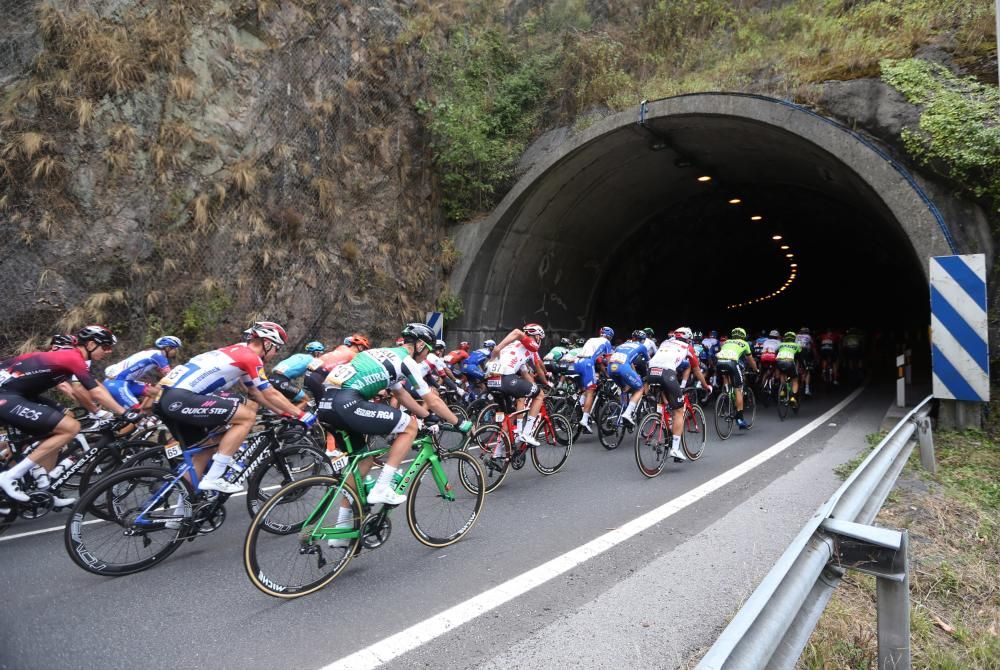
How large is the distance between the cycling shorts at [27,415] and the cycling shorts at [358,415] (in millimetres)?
2720

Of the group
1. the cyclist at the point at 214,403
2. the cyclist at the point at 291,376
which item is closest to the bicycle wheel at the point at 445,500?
the cyclist at the point at 214,403

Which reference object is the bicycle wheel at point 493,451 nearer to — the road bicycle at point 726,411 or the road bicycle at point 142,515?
the road bicycle at point 142,515

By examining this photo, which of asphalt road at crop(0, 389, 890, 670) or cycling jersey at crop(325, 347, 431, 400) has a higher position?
cycling jersey at crop(325, 347, 431, 400)

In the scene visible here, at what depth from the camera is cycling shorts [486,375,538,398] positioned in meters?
6.84

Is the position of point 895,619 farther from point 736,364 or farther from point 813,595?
point 736,364

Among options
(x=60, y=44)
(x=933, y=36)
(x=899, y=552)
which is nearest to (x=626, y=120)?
(x=933, y=36)

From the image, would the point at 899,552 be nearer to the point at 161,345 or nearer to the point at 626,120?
the point at 161,345

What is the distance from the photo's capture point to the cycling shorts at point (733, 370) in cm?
954

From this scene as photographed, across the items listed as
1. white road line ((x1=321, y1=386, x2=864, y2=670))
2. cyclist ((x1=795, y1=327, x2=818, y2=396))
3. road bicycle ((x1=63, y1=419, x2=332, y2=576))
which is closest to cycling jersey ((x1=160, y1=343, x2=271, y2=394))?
road bicycle ((x1=63, y1=419, x2=332, y2=576))

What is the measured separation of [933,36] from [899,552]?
493 inches

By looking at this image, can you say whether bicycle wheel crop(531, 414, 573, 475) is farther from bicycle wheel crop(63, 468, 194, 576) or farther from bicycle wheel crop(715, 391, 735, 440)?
bicycle wheel crop(63, 468, 194, 576)

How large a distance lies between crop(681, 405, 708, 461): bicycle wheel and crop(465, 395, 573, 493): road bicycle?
1.75m

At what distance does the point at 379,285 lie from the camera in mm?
13664

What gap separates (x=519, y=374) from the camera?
714cm
